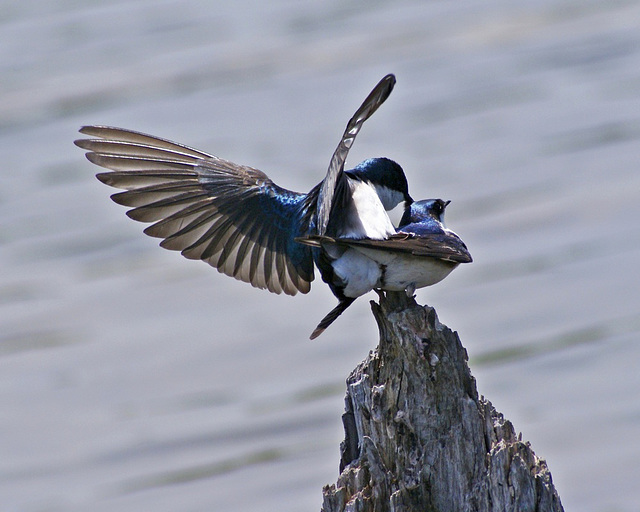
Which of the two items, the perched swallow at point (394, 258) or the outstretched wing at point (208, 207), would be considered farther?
the outstretched wing at point (208, 207)

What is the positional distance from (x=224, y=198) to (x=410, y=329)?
134cm

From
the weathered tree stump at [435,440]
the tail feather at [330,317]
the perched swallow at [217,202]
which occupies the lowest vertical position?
the weathered tree stump at [435,440]

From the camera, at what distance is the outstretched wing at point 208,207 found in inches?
178

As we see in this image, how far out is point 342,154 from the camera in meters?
3.47

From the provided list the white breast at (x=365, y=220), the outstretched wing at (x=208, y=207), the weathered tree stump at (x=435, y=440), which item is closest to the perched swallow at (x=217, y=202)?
the outstretched wing at (x=208, y=207)

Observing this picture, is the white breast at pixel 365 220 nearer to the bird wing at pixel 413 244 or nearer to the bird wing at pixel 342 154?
the bird wing at pixel 342 154

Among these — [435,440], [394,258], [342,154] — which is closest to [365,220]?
[394,258]

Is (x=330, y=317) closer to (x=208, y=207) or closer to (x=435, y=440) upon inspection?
(x=435, y=440)

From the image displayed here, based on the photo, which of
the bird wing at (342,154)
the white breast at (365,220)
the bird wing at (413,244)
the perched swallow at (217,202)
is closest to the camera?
Result: the bird wing at (342,154)

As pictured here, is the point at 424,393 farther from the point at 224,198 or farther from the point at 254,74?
the point at 254,74

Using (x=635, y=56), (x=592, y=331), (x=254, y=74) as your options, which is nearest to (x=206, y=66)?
(x=254, y=74)

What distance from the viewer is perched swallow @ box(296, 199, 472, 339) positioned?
360 cm

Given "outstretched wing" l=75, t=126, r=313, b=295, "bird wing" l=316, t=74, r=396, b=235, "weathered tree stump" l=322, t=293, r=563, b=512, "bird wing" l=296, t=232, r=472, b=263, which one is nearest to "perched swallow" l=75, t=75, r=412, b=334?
"outstretched wing" l=75, t=126, r=313, b=295

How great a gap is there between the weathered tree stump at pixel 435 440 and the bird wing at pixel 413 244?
0.59ft
